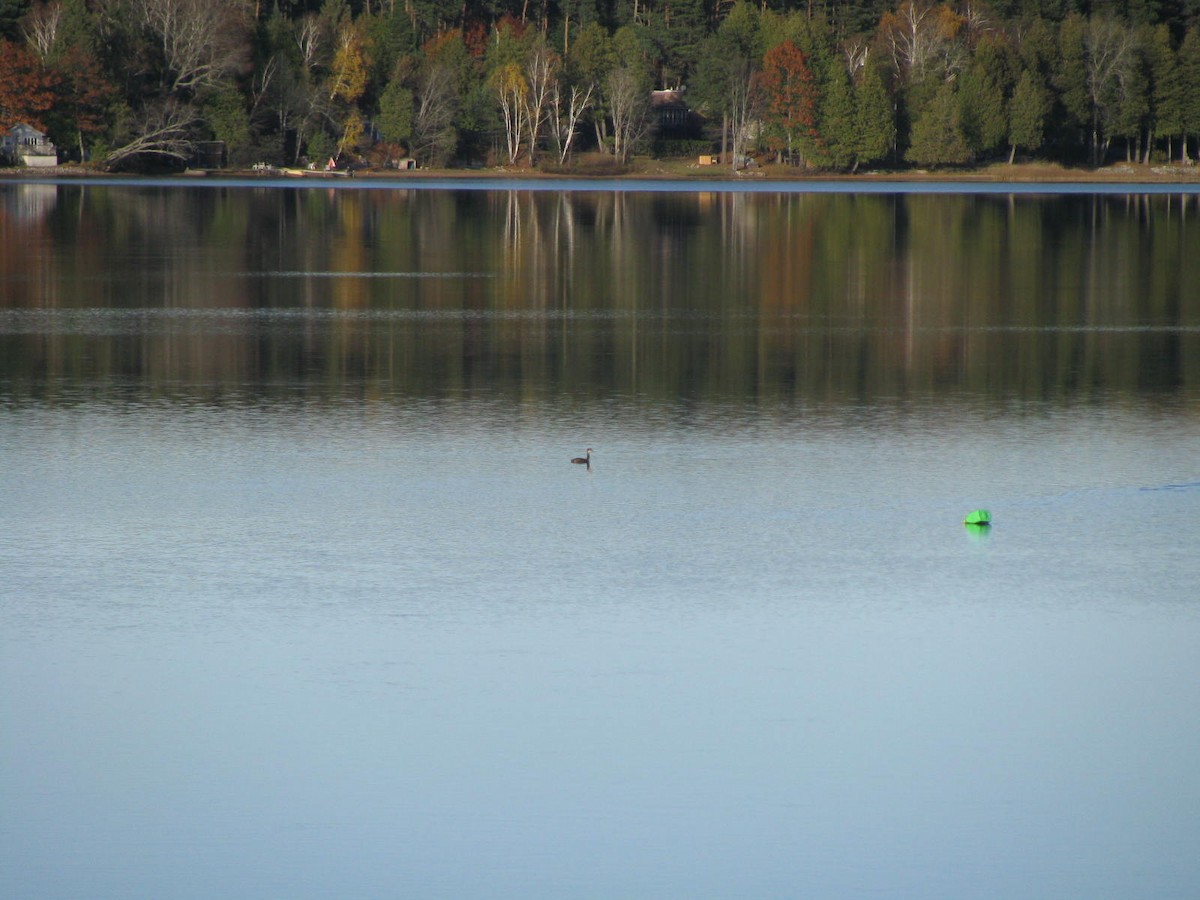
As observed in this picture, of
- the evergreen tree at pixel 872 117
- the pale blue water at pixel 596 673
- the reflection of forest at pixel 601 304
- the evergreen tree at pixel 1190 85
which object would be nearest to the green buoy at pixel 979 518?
the pale blue water at pixel 596 673

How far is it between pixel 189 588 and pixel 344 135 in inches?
3242

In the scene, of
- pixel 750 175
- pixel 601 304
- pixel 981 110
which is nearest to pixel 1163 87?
pixel 981 110

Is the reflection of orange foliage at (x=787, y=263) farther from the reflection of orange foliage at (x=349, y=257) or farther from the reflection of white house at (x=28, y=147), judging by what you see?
the reflection of white house at (x=28, y=147)

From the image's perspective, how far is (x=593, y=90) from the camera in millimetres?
93875

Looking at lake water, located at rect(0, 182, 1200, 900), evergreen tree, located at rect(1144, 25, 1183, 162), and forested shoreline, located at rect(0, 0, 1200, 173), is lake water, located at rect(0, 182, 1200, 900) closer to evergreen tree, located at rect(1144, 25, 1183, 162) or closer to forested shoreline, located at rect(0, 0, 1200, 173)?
forested shoreline, located at rect(0, 0, 1200, 173)

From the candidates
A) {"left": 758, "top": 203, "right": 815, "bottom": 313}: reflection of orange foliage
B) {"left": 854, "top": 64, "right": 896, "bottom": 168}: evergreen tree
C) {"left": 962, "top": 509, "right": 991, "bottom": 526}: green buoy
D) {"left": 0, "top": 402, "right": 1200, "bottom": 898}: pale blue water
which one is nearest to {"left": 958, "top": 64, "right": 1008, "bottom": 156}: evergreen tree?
{"left": 854, "top": 64, "right": 896, "bottom": 168}: evergreen tree

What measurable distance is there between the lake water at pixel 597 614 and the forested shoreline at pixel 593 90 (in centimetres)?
6543

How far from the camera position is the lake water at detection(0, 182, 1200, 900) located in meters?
5.72

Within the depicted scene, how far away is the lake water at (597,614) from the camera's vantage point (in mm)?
5719

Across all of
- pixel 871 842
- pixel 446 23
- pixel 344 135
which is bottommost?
pixel 871 842

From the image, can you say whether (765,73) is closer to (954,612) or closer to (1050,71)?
(1050,71)

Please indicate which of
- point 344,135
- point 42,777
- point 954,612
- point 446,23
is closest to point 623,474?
point 954,612

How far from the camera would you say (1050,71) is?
90.4m

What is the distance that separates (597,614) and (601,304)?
14705mm
